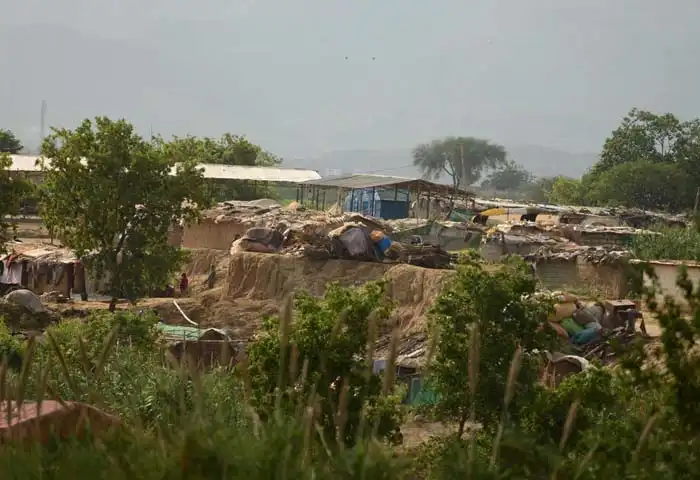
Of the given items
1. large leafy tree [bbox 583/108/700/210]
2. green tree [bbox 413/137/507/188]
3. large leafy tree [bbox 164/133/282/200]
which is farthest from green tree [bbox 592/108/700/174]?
green tree [bbox 413/137/507/188]

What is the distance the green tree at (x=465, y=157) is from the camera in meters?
147

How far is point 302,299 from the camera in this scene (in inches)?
365

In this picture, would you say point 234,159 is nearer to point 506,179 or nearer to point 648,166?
point 648,166

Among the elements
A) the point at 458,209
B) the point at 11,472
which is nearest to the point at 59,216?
the point at 11,472

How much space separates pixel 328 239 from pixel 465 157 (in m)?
122

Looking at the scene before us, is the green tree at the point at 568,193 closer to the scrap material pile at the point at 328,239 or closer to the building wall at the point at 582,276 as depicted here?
the scrap material pile at the point at 328,239

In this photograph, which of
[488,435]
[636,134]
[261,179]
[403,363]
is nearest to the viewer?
[488,435]

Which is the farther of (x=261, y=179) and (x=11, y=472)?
A: (x=261, y=179)

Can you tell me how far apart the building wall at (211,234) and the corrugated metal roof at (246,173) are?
1034cm

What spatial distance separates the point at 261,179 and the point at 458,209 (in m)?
9.23

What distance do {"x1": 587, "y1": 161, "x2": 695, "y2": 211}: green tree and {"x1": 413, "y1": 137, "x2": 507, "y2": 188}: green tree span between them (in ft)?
280

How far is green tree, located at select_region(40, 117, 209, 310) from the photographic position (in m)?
19.5

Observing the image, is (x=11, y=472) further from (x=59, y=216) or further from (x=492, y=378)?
Result: (x=59, y=216)

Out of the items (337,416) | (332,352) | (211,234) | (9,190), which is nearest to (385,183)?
(211,234)
